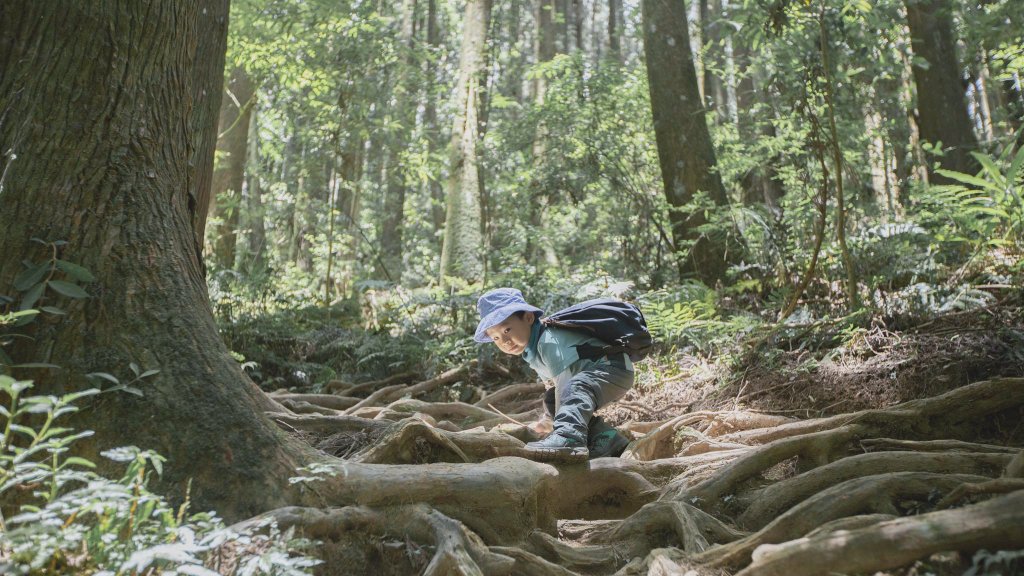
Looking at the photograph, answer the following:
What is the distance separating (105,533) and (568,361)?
9.93 ft

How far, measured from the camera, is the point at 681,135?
9773mm

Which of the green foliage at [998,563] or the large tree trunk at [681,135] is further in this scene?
the large tree trunk at [681,135]

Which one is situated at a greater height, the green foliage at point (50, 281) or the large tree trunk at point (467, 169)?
the large tree trunk at point (467, 169)

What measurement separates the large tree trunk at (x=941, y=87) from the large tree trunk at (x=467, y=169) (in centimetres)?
671


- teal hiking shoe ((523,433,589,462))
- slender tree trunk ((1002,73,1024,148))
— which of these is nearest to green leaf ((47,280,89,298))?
teal hiking shoe ((523,433,589,462))

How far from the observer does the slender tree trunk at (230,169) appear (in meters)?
12.8

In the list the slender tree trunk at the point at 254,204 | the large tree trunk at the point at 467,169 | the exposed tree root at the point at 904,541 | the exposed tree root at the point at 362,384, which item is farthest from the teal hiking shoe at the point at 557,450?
the slender tree trunk at the point at 254,204

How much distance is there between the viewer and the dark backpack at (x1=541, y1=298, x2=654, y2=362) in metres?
4.78

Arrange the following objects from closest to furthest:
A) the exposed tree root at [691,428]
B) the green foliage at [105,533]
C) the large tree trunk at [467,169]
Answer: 1. the green foliage at [105,533]
2. the exposed tree root at [691,428]
3. the large tree trunk at [467,169]

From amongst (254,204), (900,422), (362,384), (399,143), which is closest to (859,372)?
(900,422)

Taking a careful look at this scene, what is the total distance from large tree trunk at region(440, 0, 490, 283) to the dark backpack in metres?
6.95

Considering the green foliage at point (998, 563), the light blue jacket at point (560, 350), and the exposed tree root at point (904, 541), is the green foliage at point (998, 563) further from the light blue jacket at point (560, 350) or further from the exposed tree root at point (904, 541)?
the light blue jacket at point (560, 350)

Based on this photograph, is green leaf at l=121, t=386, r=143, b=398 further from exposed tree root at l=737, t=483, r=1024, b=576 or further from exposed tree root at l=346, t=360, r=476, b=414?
exposed tree root at l=346, t=360, r=476, b=414

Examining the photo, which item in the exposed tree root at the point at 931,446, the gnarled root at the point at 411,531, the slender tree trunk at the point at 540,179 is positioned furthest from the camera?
the slender tree trunk at the point at 540,179
